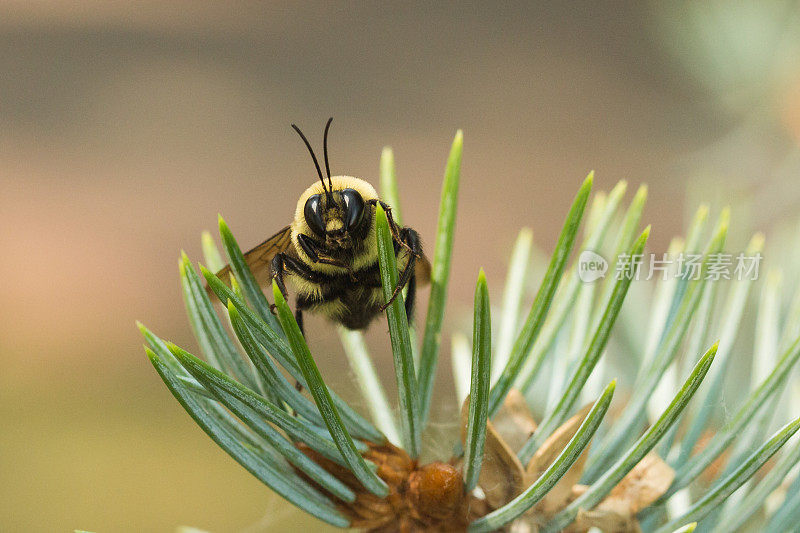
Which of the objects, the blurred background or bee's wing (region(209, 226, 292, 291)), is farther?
the blurred background

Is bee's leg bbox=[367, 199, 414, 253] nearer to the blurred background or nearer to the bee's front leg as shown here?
the bee's front leg

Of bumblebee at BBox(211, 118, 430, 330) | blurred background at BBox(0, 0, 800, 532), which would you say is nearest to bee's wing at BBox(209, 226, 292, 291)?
bumblebee at BBox(211, 118, 430, 330)

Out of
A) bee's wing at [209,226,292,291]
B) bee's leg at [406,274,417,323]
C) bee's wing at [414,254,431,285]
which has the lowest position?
bee's leg at [406,274,417,323]

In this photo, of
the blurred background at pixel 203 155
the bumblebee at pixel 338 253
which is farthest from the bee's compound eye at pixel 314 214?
the blurred background at pixel 203 155

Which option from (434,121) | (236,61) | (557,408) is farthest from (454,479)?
(236,61)

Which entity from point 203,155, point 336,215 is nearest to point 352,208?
point 336,215

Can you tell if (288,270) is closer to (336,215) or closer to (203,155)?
(336,215)

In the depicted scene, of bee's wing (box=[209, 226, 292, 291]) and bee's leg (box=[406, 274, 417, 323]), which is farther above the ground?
bee's wing (box=[209, 226, 292, 291])

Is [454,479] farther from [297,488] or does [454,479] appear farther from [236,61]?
[236,61]
